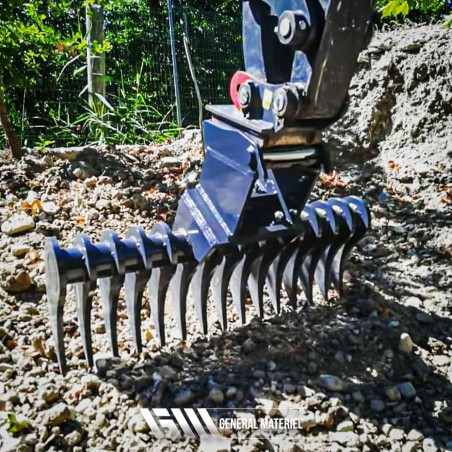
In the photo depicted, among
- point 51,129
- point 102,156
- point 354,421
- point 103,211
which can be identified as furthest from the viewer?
point 51,129

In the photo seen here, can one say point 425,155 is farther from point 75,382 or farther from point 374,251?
point 75,382

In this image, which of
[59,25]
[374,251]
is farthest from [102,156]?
[59,25]

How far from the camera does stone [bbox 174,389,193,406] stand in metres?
2.01

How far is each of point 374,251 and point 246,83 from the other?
5.61ft

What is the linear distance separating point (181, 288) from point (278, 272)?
49 cm

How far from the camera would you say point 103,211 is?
3.27 meters

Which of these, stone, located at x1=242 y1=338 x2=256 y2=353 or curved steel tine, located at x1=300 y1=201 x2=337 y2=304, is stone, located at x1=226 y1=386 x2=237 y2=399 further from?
curved steel tine, located at x1=300 y1=201 x2=337 y2=304

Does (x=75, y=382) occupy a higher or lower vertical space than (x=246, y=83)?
lower

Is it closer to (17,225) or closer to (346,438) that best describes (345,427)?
(346,438)

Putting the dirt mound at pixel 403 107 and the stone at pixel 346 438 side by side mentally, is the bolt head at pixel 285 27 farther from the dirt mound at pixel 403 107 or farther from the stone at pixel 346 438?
the dirt mound at pixel 403 107

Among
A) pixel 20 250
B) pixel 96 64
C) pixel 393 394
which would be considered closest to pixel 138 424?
pixel 393 394

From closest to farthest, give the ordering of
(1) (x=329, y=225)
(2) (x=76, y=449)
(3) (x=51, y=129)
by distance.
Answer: (2) (x=76, y=449)
(1) (x=329, y=225)
(3) (x=51, y=129)

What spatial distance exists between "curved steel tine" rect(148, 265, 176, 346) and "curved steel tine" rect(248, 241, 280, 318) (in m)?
0.41

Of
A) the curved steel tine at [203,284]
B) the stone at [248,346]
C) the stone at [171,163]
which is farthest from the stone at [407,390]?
the stone at [171,163]
